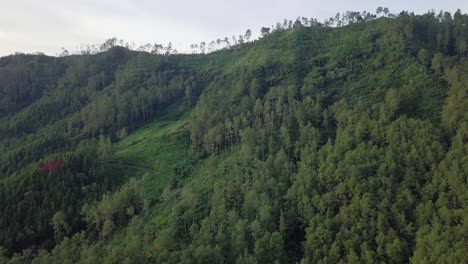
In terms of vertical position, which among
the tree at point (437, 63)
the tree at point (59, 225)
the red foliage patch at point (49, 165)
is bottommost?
the tree at point (59, 225)

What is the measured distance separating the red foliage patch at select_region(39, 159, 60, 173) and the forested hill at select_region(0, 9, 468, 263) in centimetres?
49

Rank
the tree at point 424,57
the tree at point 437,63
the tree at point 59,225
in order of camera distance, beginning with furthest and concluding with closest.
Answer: the tree at point 424,57, the tree at point 437,63, the tree at point 59,225

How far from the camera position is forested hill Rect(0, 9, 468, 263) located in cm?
A: 8131

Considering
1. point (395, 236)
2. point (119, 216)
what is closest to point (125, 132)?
point (119, 216)

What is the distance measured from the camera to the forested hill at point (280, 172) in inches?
3201

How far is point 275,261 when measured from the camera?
7888 centimetres

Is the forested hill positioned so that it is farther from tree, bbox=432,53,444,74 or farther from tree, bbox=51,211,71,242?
tree, bbox=432,53,444,74

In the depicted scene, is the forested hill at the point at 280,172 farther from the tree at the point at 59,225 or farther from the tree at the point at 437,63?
the tree at the point at 437,63

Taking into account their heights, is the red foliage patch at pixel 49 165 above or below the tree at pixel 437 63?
below

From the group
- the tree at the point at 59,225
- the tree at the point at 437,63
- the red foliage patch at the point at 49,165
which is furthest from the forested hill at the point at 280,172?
the tree at the point at 437,63

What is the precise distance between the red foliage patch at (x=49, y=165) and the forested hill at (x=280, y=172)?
0.49 meters

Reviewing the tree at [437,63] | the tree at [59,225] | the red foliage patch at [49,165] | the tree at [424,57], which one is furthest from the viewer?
the tree at [424,57]

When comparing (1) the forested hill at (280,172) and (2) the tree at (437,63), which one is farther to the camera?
(2) the tree at (437,63)

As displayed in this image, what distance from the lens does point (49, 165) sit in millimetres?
115625
